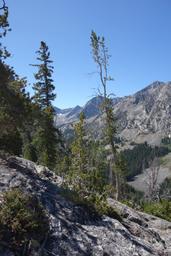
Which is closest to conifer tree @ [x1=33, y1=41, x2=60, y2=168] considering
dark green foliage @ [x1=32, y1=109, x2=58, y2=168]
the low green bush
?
dark green foliage @ [x1=32, y1=109, x2=58, y2=168]

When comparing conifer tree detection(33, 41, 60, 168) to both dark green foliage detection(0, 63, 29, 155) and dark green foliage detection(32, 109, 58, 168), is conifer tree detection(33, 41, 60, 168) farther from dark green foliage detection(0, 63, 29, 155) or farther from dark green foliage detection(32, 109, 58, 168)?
dark green foliage detection(0, 63, 29, 155)

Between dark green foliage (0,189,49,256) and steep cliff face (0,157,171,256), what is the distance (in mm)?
321

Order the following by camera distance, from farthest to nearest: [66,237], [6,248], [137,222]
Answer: [137,222] → [66,237] → [6,248]

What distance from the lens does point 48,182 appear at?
16562mm

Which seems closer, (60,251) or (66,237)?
(60,251)

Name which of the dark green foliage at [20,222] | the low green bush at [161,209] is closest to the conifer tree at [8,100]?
the dark green foliage at [20,222]

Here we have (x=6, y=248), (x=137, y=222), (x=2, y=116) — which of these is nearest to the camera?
(x=6, y=248)

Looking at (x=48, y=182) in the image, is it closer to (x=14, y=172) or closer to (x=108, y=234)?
(x=14, y=172)

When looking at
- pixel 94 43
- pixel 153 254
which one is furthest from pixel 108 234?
pixel 94 43

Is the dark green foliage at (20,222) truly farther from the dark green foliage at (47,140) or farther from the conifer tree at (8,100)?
the dark green foliage at (47,140)

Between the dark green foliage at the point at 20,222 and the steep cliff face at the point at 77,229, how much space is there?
1.05 feet

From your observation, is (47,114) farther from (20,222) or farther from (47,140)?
(20,222)

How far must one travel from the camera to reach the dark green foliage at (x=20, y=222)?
1089cm

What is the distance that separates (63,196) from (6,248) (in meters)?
4.92
